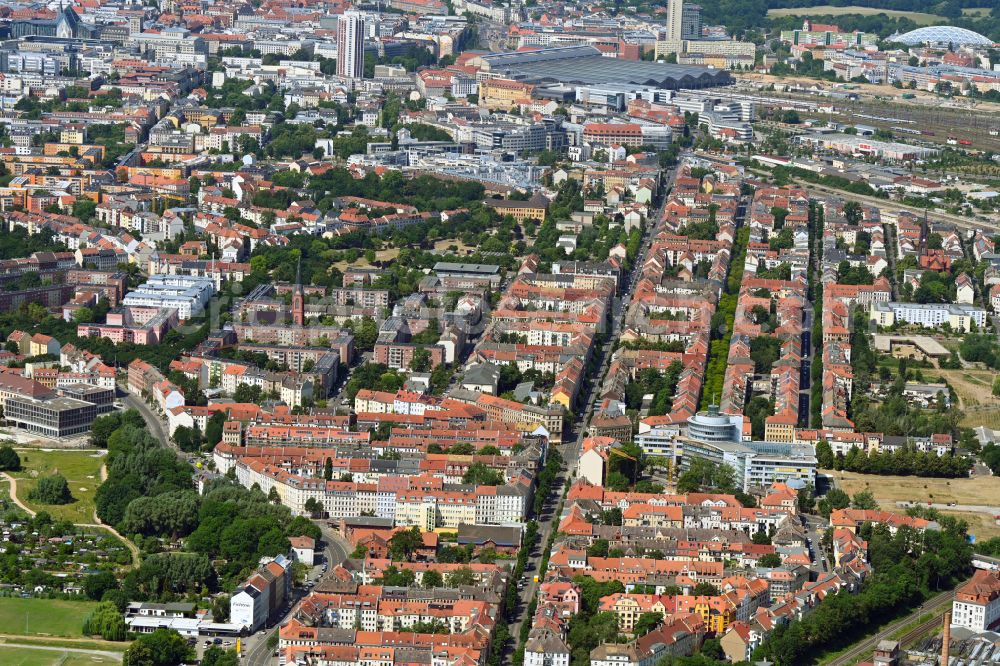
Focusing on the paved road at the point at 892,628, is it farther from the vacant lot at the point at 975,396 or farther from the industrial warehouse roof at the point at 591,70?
the industrial warehouse roof at the point at 591,70

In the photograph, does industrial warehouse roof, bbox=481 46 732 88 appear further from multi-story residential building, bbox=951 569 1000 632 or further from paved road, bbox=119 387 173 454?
multi-story residential building, bbox=951 569 1000 632

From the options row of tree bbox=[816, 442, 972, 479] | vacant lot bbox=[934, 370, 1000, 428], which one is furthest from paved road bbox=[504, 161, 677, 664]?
vacant lot bbox=[934, 370, 1000, 428]

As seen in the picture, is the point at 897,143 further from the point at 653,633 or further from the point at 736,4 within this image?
the point at 653,633

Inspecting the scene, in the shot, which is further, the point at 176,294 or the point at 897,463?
the point at 176,294

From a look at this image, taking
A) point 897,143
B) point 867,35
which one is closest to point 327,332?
point 897,143

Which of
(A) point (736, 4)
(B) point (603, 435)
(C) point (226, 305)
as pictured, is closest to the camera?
(B) point (603, 435)

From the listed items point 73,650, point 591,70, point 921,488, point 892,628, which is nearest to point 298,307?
point 921,488

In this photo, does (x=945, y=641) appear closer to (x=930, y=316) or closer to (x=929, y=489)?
(x=929, y=489)
